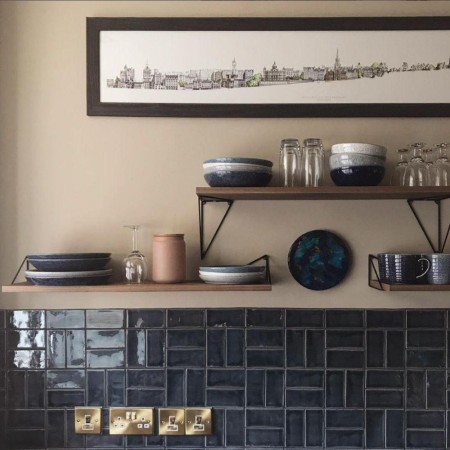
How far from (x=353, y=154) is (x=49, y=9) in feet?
4.27

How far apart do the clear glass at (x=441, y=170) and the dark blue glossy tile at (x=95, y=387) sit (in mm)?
1473

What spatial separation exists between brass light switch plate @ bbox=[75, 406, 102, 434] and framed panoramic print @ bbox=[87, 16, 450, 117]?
1152 millimetres

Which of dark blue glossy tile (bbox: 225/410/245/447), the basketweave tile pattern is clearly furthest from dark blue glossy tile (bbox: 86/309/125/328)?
dark blue glossy tile (bbox: 225/410/245/447)

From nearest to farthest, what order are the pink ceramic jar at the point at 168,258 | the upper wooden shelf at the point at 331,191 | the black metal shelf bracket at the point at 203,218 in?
the upper wooden shelf at the point at 331,191 < the pink ceramic jar at the point at 168,258 < the black metal shelf bracket at the point at 203,218

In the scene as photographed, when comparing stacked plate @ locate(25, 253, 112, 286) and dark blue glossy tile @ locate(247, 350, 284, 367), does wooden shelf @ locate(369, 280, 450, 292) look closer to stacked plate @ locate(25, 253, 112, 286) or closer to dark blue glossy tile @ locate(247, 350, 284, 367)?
dark blue glossy tile @ locate(247, 350, 284, 367)

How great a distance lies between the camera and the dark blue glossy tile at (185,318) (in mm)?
1675

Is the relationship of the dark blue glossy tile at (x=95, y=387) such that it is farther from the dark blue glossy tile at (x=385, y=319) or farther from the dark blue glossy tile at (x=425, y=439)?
the dark blue glossy tile at (x=425, y=439)

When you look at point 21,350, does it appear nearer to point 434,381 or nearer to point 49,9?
point 49,9

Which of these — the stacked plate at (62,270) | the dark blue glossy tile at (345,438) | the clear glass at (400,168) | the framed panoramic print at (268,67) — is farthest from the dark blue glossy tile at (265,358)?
the framed panoramic print at (268,67)

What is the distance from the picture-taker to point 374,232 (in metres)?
1.68

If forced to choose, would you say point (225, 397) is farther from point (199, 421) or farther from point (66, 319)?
point (66, 319)

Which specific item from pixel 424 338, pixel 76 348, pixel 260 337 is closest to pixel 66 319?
pixel 76 348

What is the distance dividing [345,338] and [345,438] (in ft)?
1.26

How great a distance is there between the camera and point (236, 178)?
57.2 inches
